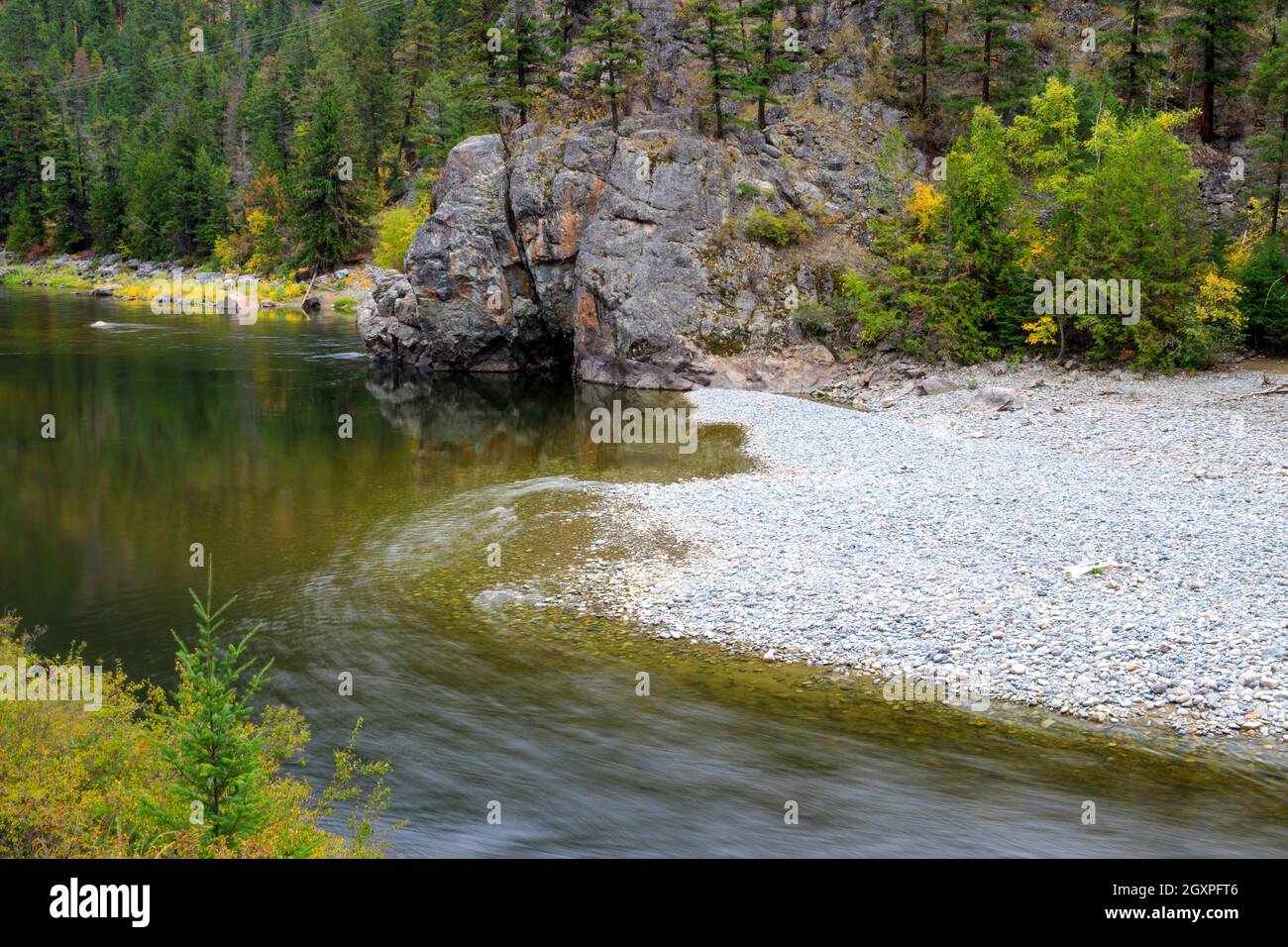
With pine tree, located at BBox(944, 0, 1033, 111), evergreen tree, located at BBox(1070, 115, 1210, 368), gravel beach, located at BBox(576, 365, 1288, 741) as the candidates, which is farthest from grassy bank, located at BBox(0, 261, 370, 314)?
gravel beach, located at BBox(576, 365, 1288, 741)

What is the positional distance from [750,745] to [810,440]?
1985cm

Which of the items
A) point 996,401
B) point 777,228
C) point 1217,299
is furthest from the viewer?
point 777,228

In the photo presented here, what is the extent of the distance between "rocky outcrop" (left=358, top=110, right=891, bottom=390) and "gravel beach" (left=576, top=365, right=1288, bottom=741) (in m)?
15.6

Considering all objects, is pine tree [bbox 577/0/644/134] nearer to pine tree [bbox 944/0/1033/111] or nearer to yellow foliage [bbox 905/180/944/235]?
yellow foliage [bbox 905/180/944/235]

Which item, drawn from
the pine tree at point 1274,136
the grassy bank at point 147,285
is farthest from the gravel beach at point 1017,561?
the grassy bank at point 147,285

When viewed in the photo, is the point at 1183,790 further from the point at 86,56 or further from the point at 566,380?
the point at 86,56

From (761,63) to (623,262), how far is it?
60.2 ft

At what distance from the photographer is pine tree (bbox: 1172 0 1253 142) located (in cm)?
4484

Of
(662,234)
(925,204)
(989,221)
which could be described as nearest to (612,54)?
(662,234)

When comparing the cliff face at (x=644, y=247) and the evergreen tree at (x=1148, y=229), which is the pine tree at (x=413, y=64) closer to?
the cliff face at (x=644, y=247)

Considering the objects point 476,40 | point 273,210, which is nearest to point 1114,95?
point 476,40

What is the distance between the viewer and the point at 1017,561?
18.4 meters

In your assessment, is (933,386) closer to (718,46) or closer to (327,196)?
(718,46)

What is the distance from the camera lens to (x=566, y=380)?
172 ft
